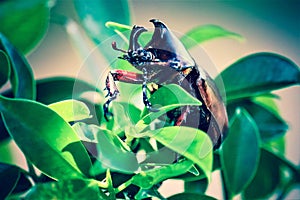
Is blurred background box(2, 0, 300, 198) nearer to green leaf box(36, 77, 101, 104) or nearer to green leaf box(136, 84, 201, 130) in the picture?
green leaf box(36, 77, 101, 104)

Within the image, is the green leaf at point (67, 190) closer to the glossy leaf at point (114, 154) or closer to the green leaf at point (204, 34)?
the glossy leaf at point (114, 154)

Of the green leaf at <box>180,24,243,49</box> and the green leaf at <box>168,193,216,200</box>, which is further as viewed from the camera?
the green leaf at <box>180,24,243,49</box>

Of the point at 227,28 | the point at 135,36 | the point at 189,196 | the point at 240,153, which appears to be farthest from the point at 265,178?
the point at 227,28

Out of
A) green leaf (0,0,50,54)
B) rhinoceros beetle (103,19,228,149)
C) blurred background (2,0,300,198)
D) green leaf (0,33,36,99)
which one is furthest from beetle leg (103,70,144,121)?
blurred background (2,0,300,198)

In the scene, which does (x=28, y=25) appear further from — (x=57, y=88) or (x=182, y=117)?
(x=182, y=117)

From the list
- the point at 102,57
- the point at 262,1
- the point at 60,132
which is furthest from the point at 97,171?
the point at 262,1

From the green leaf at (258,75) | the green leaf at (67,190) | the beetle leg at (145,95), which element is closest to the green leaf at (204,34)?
the green leaf at (258,75)

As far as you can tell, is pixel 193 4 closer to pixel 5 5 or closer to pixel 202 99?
pixel 5 5

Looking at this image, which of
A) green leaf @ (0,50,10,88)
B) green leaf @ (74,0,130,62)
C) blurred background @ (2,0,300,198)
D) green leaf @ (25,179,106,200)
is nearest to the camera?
green leaf @ (25,179,106,200)
